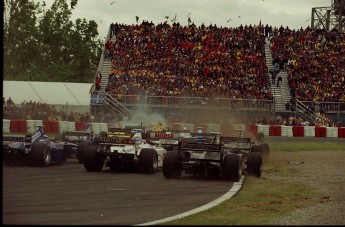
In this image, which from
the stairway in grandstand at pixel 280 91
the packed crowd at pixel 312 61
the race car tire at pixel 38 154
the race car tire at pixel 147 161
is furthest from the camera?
the packed crowd at pixel 312 61

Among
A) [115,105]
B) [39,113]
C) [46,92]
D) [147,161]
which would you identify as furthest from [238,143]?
[46,92]

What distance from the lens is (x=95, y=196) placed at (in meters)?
12.9

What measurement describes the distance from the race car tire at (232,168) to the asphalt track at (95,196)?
0.22m

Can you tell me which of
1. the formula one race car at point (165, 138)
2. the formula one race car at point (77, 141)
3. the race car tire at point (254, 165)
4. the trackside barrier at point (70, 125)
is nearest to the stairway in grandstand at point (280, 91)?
the trackside barrier at point (70, 125)

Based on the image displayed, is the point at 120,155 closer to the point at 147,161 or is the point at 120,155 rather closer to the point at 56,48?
the point at 147,161

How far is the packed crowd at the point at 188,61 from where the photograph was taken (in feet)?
137

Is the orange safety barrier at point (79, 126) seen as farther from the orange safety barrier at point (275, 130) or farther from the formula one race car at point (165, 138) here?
the formula one race car at point (165, 138)

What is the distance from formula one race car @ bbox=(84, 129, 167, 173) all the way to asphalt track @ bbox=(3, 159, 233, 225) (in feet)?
0.91

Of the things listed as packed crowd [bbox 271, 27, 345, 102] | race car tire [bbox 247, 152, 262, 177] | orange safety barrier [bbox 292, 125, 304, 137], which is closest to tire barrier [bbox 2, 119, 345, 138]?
orange safety barrier [bbox 292, 125, 304, 137]

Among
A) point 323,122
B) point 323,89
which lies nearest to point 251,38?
point 323,89

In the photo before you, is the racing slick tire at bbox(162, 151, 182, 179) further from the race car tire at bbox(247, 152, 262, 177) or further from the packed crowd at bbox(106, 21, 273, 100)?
the packed crowd at bbox(106, 21, 273, 100)

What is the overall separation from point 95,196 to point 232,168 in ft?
14.0

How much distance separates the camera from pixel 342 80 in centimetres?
4553

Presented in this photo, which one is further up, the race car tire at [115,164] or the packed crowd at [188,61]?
the packed crowd at [188,61]
